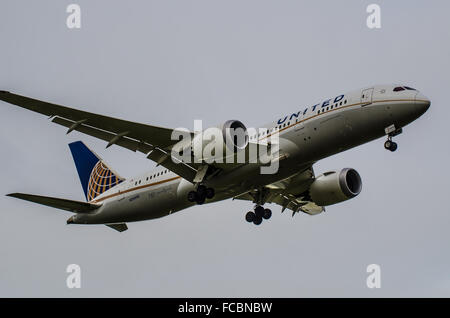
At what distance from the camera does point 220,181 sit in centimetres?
3130

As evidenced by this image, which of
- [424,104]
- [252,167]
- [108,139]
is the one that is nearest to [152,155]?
[108,139]

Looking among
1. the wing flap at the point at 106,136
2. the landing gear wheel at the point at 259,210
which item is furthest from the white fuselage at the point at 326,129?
the landing gear wheel at the point at 259,210

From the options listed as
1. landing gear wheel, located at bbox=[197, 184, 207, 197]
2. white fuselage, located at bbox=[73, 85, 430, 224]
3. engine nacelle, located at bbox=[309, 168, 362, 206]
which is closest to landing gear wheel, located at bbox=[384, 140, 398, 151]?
white fuselage, located at bbox=[73, 85, 430, 224]

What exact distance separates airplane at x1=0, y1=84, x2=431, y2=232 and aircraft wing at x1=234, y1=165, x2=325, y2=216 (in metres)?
0.05

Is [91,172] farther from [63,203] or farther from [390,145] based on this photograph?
[390,145]

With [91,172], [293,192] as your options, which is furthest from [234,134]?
[91,172]

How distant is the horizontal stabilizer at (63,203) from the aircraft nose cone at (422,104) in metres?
16.2

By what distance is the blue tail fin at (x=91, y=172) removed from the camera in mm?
37406

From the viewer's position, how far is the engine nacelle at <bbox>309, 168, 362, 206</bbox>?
34.4 metres

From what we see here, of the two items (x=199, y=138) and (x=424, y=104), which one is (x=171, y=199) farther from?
(x=424, y=104)

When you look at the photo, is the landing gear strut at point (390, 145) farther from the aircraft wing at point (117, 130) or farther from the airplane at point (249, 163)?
the aircraft wing at point (117, 130)

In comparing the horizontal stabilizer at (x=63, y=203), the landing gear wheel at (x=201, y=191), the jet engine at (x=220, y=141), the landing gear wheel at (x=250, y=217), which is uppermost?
the jet engine at (x=220, y=141)

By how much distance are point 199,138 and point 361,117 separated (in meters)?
6.76

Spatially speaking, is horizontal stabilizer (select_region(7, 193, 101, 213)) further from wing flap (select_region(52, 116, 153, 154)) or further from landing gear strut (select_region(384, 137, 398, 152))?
landing gear strut (select_region(384, 137, 398, 152))
